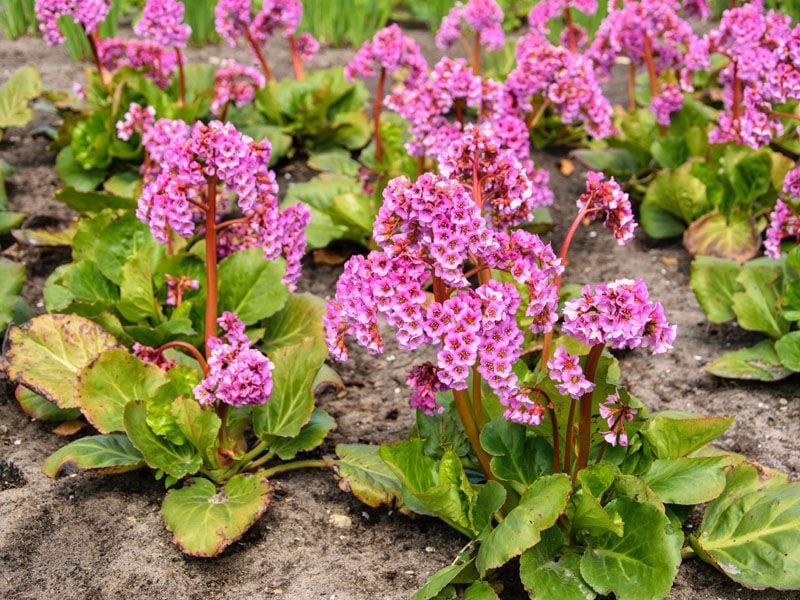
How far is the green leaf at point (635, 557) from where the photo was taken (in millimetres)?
2734

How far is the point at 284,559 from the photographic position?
3.14 metres

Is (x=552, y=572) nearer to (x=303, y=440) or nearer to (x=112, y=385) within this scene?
(x=303, y=440)

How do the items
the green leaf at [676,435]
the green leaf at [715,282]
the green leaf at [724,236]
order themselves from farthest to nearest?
1. the green leaf at [724,236]
2. the green leaf at [715,282]
3. the green leaf at [676,435]

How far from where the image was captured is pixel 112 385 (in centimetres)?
345

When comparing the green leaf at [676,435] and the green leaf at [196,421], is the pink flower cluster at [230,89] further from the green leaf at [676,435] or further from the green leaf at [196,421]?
the green leaf at [676,435]

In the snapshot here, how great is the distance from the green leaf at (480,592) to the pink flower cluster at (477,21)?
3865 mm

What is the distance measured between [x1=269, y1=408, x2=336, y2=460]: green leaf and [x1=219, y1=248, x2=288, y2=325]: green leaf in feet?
2.00

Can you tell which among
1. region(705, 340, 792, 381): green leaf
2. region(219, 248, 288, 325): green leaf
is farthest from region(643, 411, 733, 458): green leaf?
region(219, 248, 288, 325): green leaf

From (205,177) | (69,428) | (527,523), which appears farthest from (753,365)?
(69,428)

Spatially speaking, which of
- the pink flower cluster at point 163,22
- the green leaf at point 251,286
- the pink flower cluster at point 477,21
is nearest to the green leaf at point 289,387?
the green leaf at point 251,286

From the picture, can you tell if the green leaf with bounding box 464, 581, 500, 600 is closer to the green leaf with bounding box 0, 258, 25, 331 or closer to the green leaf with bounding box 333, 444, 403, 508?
the green leaf with bounding box 333, 444, 403, 508

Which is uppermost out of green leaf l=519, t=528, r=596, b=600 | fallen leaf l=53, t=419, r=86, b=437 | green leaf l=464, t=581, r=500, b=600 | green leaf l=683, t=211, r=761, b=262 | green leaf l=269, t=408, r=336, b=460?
green leaf l=519, t=528, r=596, b=600

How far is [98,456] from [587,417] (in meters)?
1.54

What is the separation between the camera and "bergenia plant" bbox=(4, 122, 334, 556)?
3.21 metres
